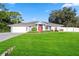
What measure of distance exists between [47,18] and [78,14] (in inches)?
15.3

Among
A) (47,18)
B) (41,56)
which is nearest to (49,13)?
(47,18)

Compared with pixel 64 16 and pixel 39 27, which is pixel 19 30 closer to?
pixel 39 27

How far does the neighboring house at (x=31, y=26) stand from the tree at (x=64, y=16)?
0.07 m

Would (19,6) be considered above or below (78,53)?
above

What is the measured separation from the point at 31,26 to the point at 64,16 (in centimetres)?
44

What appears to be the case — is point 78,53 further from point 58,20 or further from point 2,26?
point 2,26

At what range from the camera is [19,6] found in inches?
256

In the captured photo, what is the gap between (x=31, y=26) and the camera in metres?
6.68

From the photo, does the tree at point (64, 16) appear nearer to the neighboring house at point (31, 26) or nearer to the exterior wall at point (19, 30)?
the neighboring house at point (31, 26)

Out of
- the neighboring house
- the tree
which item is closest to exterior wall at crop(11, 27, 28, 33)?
the neighboring house

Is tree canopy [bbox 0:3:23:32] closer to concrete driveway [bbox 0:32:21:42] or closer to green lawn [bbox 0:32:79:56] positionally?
concrete driveway [bbox 0:32:21:42]

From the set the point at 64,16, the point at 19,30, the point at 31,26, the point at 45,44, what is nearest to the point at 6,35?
the point at 19,30

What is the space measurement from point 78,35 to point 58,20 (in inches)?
12.5

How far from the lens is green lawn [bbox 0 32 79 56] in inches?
257
